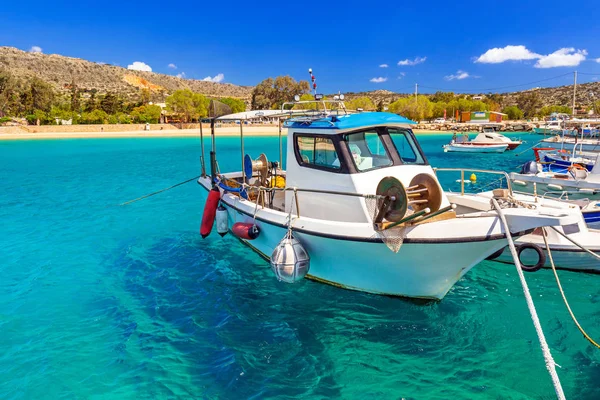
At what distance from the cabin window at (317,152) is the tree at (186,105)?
295 ft

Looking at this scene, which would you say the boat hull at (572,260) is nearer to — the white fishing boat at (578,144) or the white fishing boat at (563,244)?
the white fishing boat at (563,244)

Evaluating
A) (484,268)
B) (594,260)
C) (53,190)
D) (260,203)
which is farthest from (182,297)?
(53,190)

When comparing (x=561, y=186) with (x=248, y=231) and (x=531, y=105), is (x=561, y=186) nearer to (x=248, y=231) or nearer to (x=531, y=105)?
(x=248, y=231)

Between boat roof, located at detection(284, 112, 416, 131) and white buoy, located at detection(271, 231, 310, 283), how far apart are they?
2.43 metres

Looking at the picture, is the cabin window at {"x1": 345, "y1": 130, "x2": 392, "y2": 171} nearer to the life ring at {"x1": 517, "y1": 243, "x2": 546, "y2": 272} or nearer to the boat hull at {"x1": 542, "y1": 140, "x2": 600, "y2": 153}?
the life ring at {"x1": 517, "y1": 243, "x2": 546, "y2": 272}

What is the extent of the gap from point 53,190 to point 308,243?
67.0ft

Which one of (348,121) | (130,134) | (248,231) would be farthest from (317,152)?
(130,134)

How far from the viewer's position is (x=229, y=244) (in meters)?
12.5

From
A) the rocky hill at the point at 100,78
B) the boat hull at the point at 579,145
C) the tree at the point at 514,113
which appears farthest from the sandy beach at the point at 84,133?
the tree at the point at 514,113

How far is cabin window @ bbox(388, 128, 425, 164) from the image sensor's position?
870 centimetres

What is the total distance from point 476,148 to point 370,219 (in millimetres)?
44347

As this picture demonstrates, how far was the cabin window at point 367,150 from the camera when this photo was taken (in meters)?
8.10

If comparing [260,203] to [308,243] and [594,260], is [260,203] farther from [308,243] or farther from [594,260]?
[594,260]

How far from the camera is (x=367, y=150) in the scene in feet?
27.4
